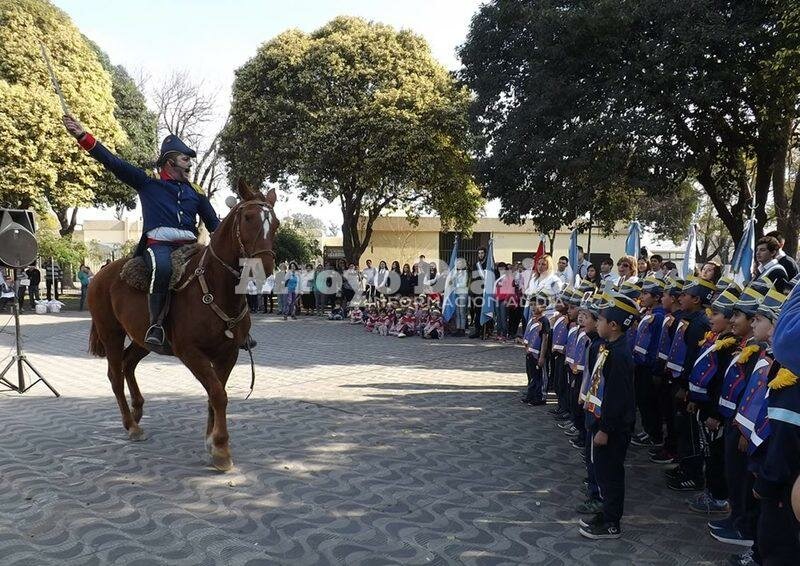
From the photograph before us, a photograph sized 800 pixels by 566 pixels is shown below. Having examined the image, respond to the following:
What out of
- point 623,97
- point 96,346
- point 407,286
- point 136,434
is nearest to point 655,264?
point 623,97

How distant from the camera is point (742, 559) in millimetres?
3756

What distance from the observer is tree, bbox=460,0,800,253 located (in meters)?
12.4

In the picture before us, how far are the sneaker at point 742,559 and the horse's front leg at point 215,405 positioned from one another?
4.02m

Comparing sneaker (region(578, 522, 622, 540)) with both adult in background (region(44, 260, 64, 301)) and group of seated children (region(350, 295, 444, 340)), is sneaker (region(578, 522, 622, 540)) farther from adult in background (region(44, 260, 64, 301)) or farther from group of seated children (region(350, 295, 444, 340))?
adult in background (region(44, 260, 64, 301))

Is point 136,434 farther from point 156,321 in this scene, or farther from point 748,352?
point 748,352

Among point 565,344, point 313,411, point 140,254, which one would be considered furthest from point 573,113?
point 140,254

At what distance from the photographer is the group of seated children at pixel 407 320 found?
1634 cm

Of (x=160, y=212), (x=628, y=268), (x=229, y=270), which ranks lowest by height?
(x=229, y=270)

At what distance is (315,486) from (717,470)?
3.37 meters

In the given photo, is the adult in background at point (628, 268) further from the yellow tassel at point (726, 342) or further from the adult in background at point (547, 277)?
the yellow tassel at point (726, 342)

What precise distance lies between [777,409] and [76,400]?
27.4ft

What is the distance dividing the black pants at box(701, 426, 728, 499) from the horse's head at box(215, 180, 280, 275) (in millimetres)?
4069

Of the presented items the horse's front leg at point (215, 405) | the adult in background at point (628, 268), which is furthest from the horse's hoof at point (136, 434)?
the adult in background at point (628, 268)

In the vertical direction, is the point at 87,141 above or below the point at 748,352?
above
